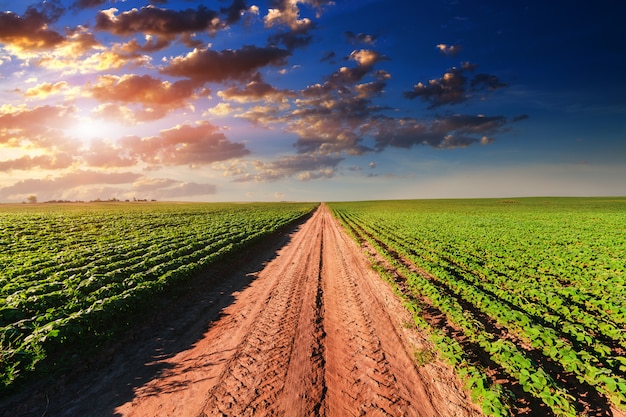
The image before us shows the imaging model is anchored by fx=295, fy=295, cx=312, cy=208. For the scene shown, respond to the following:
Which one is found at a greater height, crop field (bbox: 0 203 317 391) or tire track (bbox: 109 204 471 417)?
crop field (bbox: 0 203 317 391)

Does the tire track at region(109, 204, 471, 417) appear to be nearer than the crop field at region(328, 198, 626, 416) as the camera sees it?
Yes

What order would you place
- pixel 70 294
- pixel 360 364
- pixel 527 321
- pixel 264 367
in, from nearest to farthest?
pixel 264 367 < pixel 360 364 < pixel 527 321 < pixel 70 294

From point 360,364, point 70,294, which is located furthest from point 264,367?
point 70,294

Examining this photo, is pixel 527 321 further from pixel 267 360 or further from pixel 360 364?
pixel 267 360

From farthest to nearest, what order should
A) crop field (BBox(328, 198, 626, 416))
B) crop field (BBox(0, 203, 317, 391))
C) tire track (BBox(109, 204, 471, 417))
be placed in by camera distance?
1. crop field (BBox(0, 203, 317, 391))
2. crop field (BBox(328, 198, 626, 416))
3. tire track (BBox(109, 204, 471, 417))

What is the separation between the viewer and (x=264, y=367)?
7816mm

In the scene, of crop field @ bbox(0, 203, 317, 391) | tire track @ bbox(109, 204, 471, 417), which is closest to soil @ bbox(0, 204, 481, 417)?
tire track @ bbox(109, 204, 471, 417)

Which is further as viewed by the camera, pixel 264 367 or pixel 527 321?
pixel 527 321

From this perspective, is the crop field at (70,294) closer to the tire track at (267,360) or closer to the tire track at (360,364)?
the tire track at (267,360)

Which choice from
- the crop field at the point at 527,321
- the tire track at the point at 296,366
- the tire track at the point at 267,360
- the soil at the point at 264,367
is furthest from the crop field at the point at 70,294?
the crop field at the point at 527,321

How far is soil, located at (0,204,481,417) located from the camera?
21.2 feet

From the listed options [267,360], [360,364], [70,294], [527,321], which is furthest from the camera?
[70,294]

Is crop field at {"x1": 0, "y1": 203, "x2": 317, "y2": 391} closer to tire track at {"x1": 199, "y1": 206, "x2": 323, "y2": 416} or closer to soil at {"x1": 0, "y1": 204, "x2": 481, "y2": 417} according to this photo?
soil at {"x1": 0, "y1": 204, "x2": 481, "y2": 417}

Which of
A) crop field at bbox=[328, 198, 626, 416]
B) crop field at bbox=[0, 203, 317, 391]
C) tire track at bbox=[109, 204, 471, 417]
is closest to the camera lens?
tire track at bbox=[109, 204, 471, 417]
